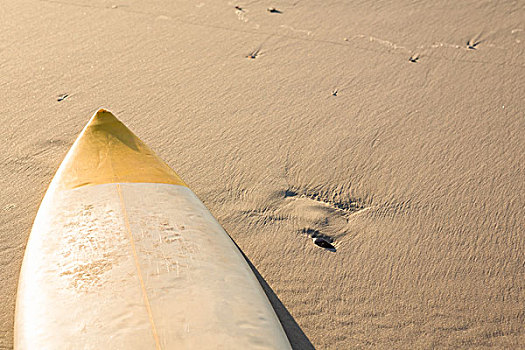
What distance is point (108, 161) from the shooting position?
1.85 metres

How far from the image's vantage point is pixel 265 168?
2359 millimetres

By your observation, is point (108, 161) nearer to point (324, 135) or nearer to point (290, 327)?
point (290, 327)

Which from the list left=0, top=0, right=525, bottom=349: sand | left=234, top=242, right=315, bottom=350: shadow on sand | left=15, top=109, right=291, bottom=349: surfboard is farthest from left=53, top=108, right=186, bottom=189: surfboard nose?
left=234, top=242, right=315, bottom=350: shadow on sand

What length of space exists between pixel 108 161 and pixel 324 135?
1.26 meters

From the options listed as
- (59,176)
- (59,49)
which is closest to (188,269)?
(59,176)

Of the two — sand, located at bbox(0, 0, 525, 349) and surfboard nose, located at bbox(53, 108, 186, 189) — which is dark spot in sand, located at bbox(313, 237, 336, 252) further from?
surfboard nose, located at bbox(53, 108, 186, 189)

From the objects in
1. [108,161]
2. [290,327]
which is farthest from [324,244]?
[108,161]

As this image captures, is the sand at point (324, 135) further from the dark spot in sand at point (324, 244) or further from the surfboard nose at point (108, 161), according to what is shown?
the surfboard nose at point (108, 161)

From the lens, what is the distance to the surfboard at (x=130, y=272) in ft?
4.18

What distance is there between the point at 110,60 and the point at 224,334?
96.7 inches

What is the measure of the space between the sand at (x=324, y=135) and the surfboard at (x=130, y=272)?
318mm

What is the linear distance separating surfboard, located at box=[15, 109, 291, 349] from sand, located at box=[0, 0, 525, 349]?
1.04 ft

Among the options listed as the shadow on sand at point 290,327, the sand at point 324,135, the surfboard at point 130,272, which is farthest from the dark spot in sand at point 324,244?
the surfboard at point 130,272

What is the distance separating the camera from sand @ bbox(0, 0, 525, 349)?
1785mm
